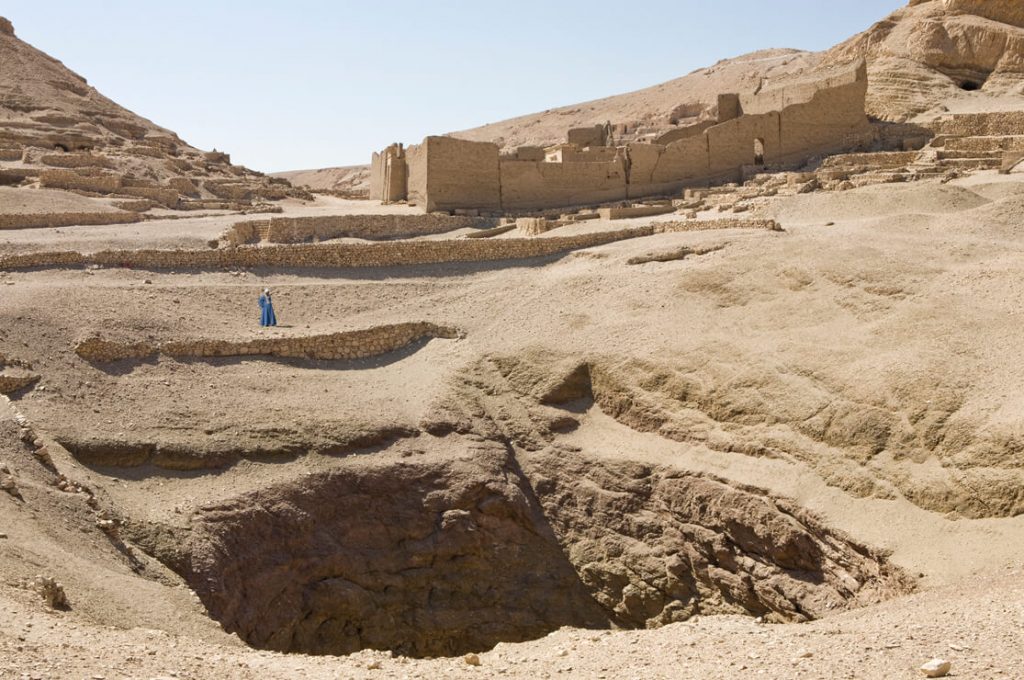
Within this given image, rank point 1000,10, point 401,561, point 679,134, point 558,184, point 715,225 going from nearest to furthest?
point 401,561 → point 715,225 → point 558,184 → point 679,134 → point 1000,10

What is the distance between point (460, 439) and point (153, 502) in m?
3.99

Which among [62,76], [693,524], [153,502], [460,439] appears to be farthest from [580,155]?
[62,76]

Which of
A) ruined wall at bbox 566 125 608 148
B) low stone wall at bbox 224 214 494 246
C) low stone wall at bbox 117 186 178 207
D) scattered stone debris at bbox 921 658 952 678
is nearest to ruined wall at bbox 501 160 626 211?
low stone wall at bbox 224 214 494 246

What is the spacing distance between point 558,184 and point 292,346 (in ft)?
33.8

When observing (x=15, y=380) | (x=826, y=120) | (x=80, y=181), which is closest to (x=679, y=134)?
(x=826, y=120)

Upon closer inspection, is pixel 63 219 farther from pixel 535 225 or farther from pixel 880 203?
pixel 880 203

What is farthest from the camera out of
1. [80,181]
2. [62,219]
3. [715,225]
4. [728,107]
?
[80,181]

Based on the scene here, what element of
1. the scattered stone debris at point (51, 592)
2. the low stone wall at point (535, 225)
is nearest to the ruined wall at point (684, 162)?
the low stone wall at point (535, 225)

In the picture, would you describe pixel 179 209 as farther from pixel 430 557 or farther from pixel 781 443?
pixel 781 443

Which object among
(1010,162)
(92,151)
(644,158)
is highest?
(92,151)

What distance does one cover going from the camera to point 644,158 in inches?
997

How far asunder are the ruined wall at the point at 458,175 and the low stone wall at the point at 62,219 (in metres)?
6.36

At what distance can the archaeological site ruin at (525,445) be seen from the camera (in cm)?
891

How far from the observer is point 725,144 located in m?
25.9
